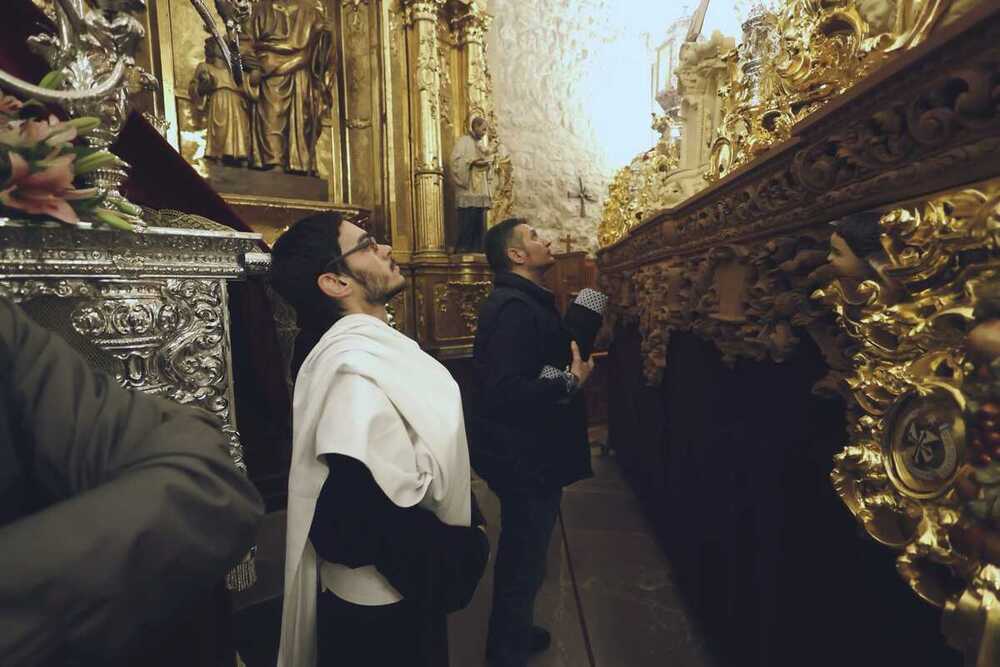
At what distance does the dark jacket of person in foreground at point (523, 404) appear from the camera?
172 cm

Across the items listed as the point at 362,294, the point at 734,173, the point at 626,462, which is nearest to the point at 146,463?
the point at 362,294

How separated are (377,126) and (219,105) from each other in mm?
1459

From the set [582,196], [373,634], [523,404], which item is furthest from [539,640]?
[582,196]

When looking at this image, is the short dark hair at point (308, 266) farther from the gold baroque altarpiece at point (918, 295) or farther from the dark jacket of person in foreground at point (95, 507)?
the gold baroque altarpiece at point (918, 295)

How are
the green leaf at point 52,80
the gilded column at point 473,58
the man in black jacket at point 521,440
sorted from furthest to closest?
the gilded column at point 473,58 < the man in black jacket at point 521,440 < the green leaf at point 52,80

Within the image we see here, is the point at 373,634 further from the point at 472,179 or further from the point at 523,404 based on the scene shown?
the point at 472,179

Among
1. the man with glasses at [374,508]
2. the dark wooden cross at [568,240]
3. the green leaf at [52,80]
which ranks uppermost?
the dark wooden cross at [568,240]

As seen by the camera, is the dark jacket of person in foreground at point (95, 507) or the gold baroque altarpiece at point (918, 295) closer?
the dark jacket of person in foreground at point (95, 507)

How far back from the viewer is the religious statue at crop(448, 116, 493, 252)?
16.5 ft

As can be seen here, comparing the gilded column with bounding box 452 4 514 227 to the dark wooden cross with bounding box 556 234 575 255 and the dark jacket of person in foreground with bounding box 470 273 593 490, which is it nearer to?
the dark wooden cross with bounding box 556 234 575 255

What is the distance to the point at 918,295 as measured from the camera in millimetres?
712

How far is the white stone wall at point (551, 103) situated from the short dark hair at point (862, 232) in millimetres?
5857

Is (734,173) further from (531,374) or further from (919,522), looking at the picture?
(919,522)

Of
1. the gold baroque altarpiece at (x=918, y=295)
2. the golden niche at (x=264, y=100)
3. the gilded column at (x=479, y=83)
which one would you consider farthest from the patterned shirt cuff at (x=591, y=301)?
the golden niche at (x=264, y=100)
